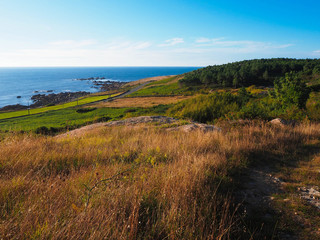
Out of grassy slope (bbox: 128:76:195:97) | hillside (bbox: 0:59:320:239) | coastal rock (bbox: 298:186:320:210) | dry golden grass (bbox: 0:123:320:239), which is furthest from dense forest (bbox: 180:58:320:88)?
dry golden grass (bbox: 0:123:320:239)

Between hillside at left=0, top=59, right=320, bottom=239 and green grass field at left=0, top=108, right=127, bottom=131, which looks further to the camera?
green grass field at left=0, top=108, right=127, bottom=131

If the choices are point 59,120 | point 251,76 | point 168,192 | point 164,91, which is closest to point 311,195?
point 168,192

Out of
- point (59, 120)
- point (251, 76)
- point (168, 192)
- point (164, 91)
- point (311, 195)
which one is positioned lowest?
point (59, 120)

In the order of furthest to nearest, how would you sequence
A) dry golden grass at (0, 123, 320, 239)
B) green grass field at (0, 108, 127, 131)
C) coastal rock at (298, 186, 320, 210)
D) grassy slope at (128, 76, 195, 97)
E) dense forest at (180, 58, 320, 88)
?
dense forest at (180, 58, 320, 88) < grassy slope at (128, 76, 195, 97) < green grass field at (0, 108, 127, 131) < coastal rock at (298, 186, 320, 210) < dry golden grass at (0, 123, 320, 239)

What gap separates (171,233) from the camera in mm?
2057

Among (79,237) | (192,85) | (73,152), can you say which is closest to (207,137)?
(73,152)

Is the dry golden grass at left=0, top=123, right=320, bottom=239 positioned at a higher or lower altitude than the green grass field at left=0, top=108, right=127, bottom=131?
higher

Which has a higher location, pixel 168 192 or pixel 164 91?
pixel 168 192

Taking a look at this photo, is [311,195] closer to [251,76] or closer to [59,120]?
[59,120]

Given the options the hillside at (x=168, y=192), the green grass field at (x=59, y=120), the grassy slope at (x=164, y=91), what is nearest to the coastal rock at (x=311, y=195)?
the hillside at (x=168, y=192)

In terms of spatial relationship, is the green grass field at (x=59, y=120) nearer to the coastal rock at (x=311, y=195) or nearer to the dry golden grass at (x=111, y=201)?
the dry golden grass at (x=111, y=201)

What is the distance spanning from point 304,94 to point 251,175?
16287 mm

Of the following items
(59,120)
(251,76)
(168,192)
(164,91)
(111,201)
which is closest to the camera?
(111,201)

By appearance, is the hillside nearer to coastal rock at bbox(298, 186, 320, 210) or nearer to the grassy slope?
coastal rock at bbox(298, 186, 320, 210)
